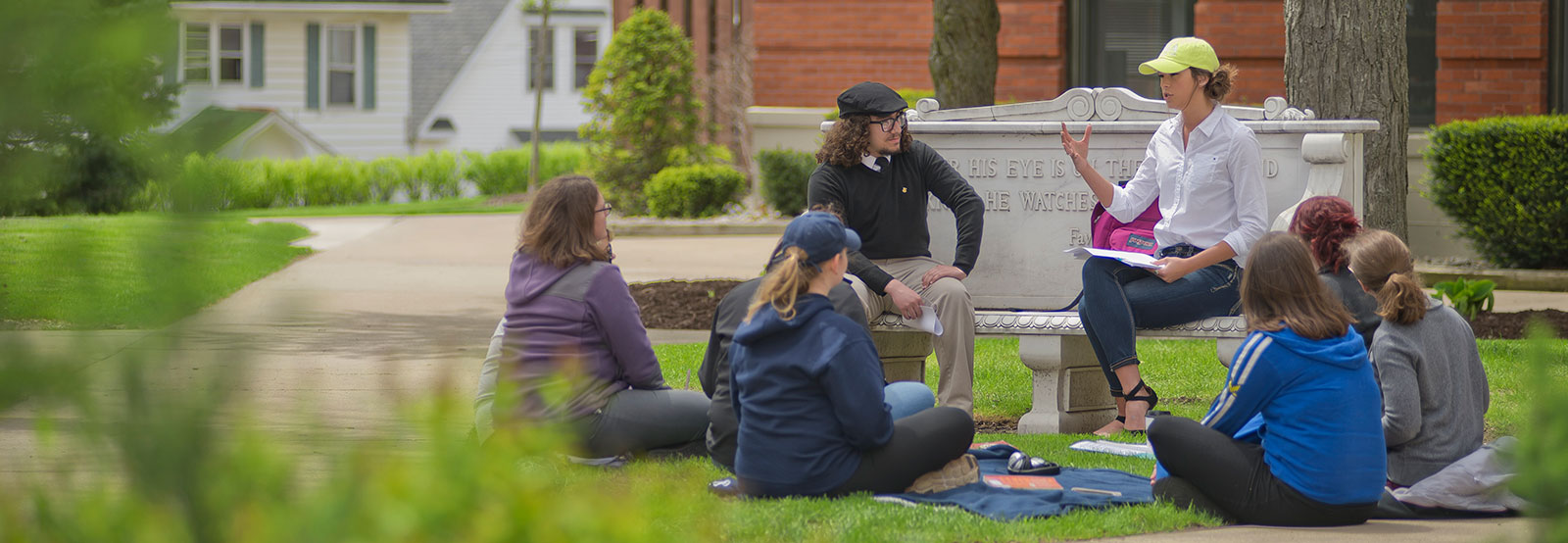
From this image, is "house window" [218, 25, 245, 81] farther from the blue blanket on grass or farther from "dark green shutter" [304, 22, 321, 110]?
the blue blanket on grass

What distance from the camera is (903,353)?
6891 mm

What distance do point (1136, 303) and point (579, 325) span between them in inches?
92.6

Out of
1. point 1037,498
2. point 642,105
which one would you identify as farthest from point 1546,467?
point 642,105

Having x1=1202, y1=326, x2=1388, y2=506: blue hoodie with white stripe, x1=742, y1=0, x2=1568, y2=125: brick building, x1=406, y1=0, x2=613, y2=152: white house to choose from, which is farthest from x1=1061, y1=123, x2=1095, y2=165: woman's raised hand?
x1=406, y1=0, x2=613, y2=152: white house

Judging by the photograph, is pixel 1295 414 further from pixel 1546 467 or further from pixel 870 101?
pixel 1546 467

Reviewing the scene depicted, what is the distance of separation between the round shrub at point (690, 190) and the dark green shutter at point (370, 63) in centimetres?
1830

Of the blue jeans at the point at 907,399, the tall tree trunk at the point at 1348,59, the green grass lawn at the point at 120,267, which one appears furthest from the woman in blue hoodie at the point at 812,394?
the tall tree trunk at the point at 1348,59

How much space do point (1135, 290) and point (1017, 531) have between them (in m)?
2.04

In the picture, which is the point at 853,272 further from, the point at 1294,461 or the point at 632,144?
the point at 632,144

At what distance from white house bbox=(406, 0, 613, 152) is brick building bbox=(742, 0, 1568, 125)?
21.5 meters

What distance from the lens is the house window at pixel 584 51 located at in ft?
132

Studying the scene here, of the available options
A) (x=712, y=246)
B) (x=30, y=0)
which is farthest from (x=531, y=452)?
(x=712, y=246)

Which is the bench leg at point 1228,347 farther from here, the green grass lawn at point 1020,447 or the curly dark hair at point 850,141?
the curly dark hair at point 850,141

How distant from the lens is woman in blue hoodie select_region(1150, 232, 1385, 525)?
4508 millimetres
